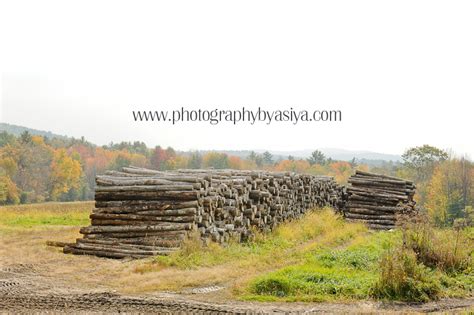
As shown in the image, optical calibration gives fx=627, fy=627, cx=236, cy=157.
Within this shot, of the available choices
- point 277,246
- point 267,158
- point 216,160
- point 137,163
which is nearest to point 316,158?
point 267,158

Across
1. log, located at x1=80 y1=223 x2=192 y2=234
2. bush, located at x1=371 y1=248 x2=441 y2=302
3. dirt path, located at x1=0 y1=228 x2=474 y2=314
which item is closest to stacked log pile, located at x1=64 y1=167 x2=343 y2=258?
log, located at x1=80 y1=223 x2=192 y2=234

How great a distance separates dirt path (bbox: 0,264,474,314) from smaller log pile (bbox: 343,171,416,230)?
1590 centimetres

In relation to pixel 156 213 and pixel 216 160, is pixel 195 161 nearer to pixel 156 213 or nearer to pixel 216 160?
pixel 216 160

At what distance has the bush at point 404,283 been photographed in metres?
10.1

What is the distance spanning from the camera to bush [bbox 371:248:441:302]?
1009 centimetres

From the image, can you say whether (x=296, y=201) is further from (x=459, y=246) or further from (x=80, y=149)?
(x=80, y=149)

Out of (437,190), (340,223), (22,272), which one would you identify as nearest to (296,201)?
(340,223)

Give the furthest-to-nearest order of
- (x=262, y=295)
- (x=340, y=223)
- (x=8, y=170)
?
(x=8, y=170), (x=340, y=223), (x=262, y=295)

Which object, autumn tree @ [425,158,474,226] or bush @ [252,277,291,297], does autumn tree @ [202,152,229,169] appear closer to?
autumn tree @ [425,158,474,226]

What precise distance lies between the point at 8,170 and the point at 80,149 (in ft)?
84.9

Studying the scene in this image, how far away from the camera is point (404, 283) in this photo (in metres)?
10.2

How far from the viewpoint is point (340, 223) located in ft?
77.5

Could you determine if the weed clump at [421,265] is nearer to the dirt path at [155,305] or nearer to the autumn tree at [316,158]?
the dirt path at [155,305]

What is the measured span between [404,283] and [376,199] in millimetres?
16836
